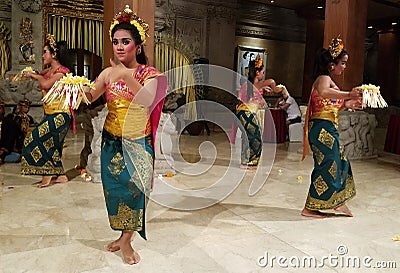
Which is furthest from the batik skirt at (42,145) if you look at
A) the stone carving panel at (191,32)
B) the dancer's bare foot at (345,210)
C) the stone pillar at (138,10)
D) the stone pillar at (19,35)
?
the stone carving panel at (191,32)

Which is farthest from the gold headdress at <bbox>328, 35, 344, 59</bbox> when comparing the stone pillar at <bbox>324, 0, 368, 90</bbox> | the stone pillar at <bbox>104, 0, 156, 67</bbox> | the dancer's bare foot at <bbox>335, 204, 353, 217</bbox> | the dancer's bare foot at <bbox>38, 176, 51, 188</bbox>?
the dancer's bare foot at <bbox>38, 176, 51, 188</bbox>

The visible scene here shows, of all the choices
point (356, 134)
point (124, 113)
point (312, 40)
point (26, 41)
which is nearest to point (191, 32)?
point (312, 40)

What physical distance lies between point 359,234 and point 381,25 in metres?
10.9

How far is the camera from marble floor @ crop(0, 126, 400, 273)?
8.00ft

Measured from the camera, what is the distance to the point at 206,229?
3037 mm

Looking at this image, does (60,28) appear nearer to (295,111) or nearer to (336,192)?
(295,111)

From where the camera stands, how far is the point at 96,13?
10312mm

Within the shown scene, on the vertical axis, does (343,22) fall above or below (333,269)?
above

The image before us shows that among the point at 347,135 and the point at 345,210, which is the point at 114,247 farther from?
the point at 347,135

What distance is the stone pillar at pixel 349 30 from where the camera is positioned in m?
5.98

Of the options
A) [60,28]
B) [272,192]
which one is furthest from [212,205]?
[60,28]

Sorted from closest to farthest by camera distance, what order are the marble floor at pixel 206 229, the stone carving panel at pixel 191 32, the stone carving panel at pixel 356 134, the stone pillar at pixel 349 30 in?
the marble floor at pixel 206 229, the stone pillar at pixel 349 30, the stone carving panel at pixel 356 134, the stone carving panel at pixel 191 32

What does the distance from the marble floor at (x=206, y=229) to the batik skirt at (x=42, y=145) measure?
0.67 feet

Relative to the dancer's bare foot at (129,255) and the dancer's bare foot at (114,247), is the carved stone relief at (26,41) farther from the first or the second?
the dancer's bare foot at (129,255)
